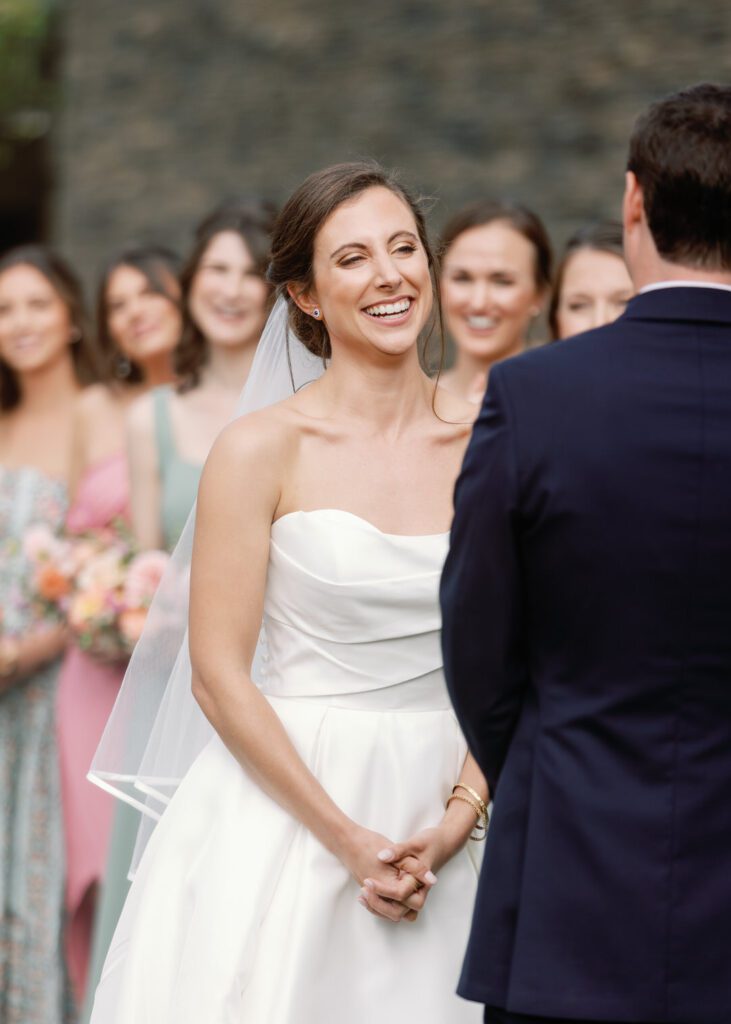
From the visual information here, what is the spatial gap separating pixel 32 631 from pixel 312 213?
3.26 meters

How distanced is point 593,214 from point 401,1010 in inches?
358

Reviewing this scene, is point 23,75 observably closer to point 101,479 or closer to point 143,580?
point 101,479

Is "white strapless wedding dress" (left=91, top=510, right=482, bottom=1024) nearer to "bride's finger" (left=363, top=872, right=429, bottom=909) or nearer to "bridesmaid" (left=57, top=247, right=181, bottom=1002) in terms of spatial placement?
"bride's finger" (left=363, top=872, right=429, bottom=909)

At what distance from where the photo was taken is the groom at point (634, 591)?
259 centimetres

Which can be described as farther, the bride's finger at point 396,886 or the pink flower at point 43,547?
the pink flower at point 43,547

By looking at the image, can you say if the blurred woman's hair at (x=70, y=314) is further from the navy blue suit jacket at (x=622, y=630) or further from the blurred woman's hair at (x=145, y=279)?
the navy blue suit jacket at (x=622, y=630)

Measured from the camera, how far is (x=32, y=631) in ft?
21.4

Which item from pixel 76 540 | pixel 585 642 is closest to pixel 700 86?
pixel 585 642

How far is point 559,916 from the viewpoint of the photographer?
2666 millimetres

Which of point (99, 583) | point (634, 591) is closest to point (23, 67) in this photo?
point (99, 583)

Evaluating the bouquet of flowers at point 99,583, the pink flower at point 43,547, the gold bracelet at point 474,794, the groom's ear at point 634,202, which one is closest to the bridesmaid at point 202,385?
the bouquet of flowers at point 99,583

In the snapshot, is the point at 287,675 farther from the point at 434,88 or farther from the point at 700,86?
the point at 434,88

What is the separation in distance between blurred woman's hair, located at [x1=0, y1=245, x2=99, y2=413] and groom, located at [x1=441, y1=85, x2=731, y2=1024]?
4443 mm

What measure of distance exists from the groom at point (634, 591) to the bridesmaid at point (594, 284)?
2.48m
